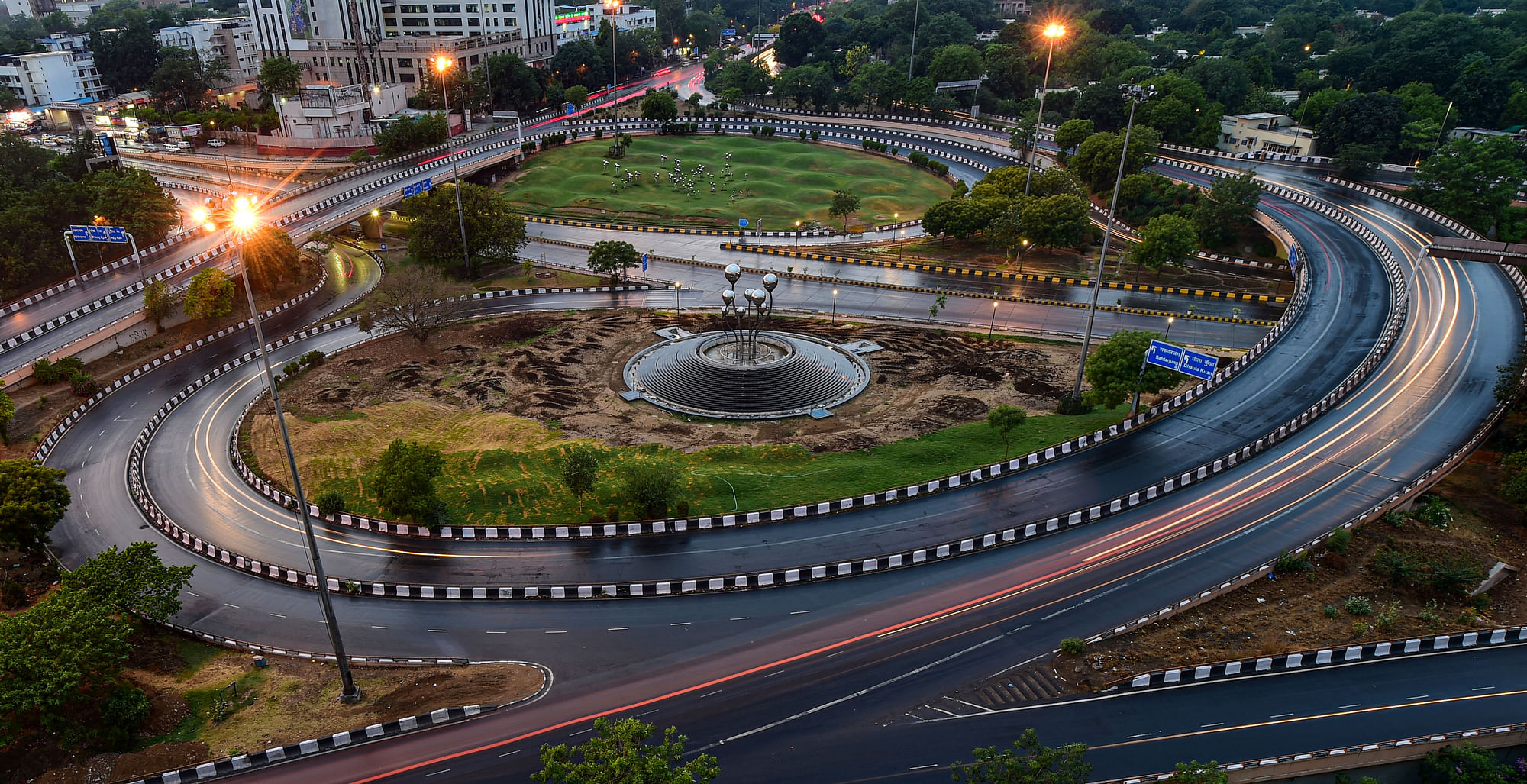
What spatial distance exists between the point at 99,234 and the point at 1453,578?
109372 millimetres

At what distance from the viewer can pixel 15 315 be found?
74312mm

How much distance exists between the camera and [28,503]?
43656 millimetres

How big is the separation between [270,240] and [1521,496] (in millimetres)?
104134

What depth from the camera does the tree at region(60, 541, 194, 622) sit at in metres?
36.7

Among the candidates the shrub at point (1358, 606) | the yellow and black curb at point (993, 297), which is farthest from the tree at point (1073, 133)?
the shrub at point (1358, 606)

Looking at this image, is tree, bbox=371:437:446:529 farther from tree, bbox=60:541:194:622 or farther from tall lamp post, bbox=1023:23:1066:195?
tall lamp post, bbox=1023:23:1066:195

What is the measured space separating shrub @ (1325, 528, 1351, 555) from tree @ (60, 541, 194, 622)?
2240 inches

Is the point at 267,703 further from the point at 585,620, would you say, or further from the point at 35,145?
the point at 35,145

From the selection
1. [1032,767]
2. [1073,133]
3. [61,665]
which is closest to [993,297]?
[1073,133]

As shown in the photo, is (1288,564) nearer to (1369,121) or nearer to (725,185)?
(1369,121)

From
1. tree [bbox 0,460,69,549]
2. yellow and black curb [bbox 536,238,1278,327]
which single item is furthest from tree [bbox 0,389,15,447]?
yellow and black curb [bbox 536,238,1278,327]

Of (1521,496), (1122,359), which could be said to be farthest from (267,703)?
(1521,496)

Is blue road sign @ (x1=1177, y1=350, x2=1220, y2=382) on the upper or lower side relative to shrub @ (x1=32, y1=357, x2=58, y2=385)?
upper

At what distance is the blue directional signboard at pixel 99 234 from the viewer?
8006 centimetres
